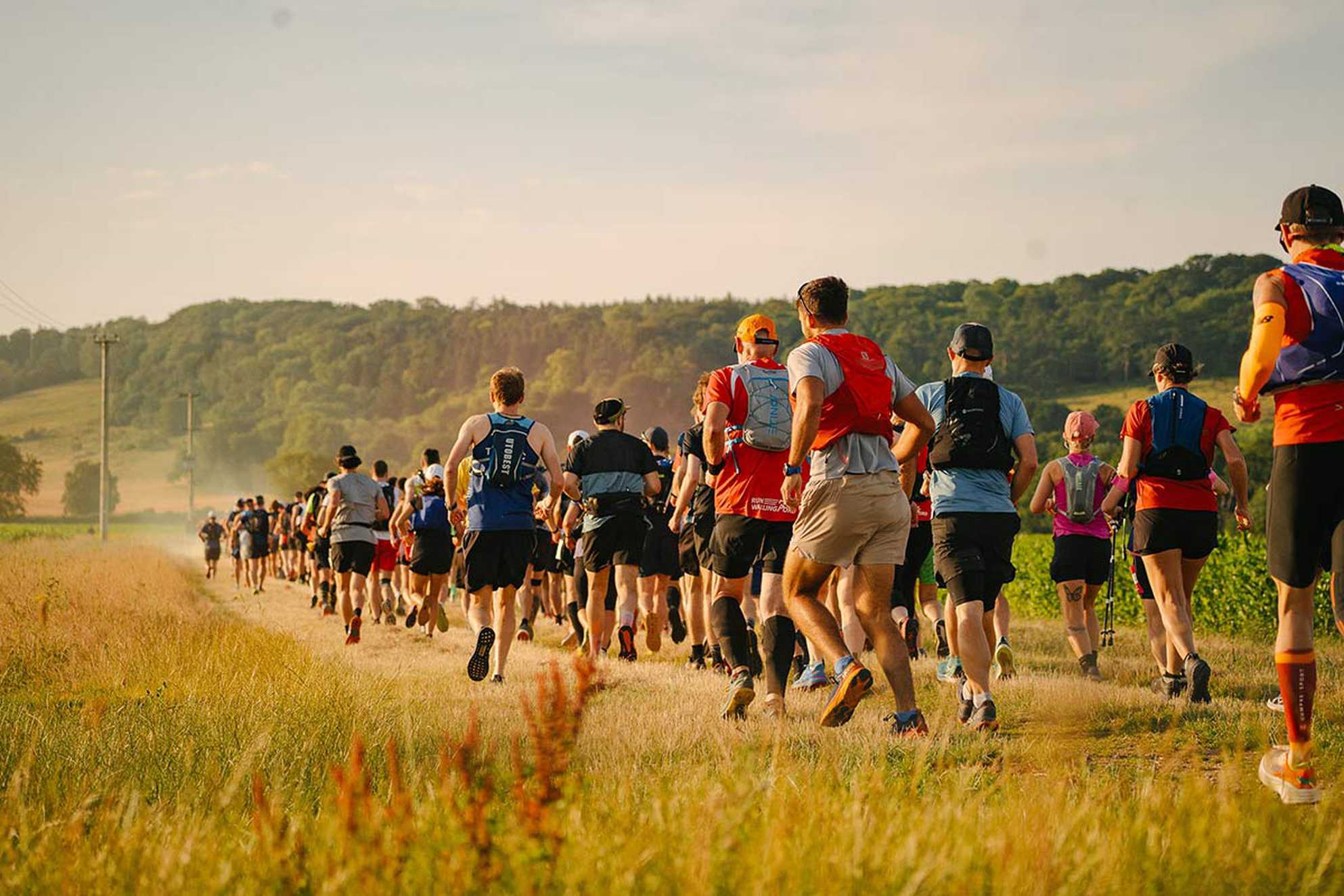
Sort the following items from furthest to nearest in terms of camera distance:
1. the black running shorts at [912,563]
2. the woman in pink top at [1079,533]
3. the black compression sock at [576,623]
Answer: the black compression sock at [576,623] → the black running shorts at [912,563] → the woman in pink top at [1079,533]

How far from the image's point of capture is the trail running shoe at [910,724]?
673 cm

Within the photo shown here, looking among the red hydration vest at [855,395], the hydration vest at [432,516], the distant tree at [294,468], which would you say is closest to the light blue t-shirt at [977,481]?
the red hydration vest at [855,395]

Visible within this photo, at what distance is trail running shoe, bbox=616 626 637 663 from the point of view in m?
12.1

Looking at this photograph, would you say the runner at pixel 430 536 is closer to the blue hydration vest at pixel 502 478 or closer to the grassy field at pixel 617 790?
the blue hydration vest at pixel 502 478

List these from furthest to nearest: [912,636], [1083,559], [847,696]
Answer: [912,636] < [1083,559] < [847,696]

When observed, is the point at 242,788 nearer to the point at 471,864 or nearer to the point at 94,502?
the point at 471,864

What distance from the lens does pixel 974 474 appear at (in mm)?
7875

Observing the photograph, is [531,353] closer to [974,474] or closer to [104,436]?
[104,436]

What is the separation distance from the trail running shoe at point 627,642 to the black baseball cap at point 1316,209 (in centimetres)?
772

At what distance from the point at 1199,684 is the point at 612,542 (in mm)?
4886

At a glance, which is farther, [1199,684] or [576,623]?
[576,623]

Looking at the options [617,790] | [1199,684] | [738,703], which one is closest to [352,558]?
[738,703]

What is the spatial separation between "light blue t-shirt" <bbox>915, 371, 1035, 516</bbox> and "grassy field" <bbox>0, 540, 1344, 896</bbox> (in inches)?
47.6

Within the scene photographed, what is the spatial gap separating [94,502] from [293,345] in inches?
2352
